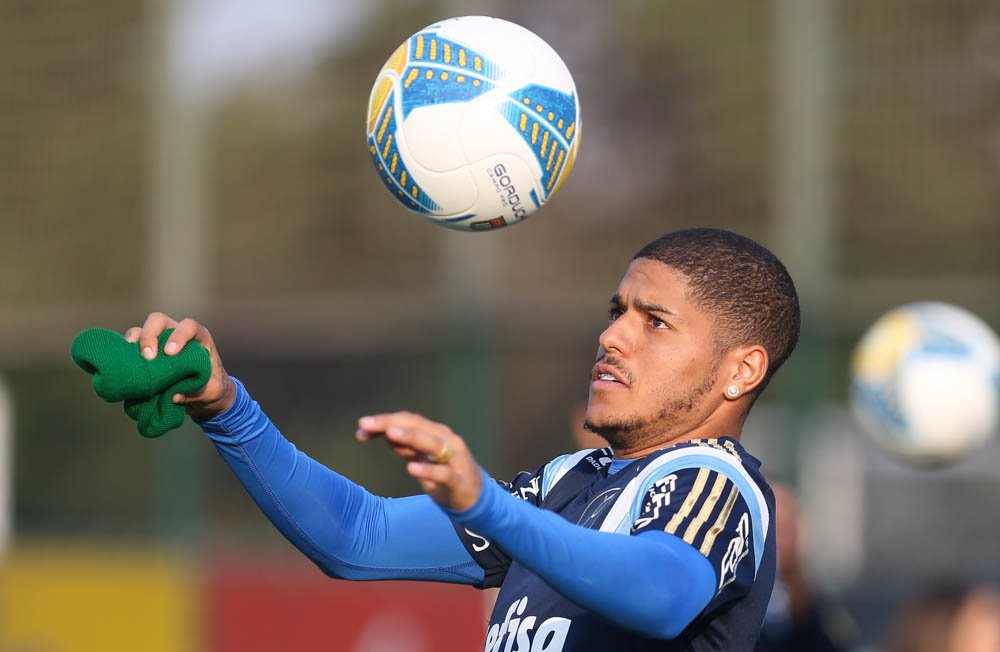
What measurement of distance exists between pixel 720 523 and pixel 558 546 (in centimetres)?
41

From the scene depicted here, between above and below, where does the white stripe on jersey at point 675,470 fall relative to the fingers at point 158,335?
below

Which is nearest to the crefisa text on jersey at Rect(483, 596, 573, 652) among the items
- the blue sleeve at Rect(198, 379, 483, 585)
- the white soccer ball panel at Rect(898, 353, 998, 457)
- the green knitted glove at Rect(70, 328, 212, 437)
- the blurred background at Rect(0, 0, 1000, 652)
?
the blue sleeve at Rect(198, 379, 483, 585)

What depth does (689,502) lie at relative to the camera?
2.85 m

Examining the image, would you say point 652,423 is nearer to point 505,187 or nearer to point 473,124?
point 505,187

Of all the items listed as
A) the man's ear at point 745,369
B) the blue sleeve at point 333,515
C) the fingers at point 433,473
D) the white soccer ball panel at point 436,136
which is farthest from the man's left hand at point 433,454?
the white soccer ball panel at point 436,136

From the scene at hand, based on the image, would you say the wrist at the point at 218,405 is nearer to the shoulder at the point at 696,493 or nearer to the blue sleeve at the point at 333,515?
the blue sleeve at the point at 333,515

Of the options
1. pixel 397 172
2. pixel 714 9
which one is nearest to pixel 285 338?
pixel 714 9

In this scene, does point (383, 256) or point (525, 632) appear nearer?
point (525, 632)

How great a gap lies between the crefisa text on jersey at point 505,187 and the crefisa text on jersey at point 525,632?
1073 millimetres

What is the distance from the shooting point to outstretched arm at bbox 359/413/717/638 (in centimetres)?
250

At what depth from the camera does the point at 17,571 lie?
10.8 metres

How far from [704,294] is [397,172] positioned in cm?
95

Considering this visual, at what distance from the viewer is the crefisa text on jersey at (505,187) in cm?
374

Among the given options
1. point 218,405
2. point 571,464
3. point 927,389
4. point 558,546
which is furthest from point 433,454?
point 927,389
